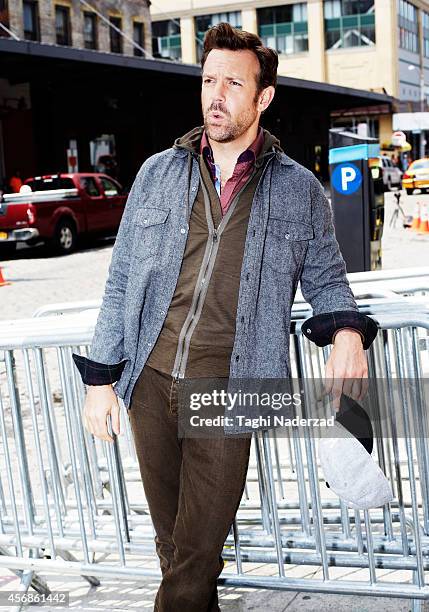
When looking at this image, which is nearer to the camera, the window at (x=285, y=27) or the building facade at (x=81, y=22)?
the building facade at (x=81, y=22)

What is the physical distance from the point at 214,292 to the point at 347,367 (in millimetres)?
471

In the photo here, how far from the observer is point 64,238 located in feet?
69.1

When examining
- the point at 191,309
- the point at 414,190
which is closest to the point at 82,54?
the point at 414,190

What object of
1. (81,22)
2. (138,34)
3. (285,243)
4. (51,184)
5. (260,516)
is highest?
(138,34)

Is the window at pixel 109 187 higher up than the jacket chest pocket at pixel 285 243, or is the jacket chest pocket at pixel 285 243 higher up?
the window at pixel 109 187

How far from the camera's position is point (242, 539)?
3.50 meters

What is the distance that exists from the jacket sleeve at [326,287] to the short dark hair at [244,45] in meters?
0.35

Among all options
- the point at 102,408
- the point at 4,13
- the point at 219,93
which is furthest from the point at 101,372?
the point at 4,13

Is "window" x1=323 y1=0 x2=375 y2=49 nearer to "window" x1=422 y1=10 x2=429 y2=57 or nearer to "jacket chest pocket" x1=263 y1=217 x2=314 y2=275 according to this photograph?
"window" x1=422 y1=10 x2=429 y2=57

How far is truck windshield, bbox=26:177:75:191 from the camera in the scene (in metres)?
21.7

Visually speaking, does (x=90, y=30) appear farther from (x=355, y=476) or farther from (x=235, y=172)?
(x=355, y=476)

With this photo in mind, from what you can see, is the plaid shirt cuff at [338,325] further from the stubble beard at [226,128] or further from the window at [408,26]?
the window at [408,26]

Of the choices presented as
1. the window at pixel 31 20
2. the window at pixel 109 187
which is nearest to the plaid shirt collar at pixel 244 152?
the window at pixel 109 187

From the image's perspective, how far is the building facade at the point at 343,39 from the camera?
69.4m
